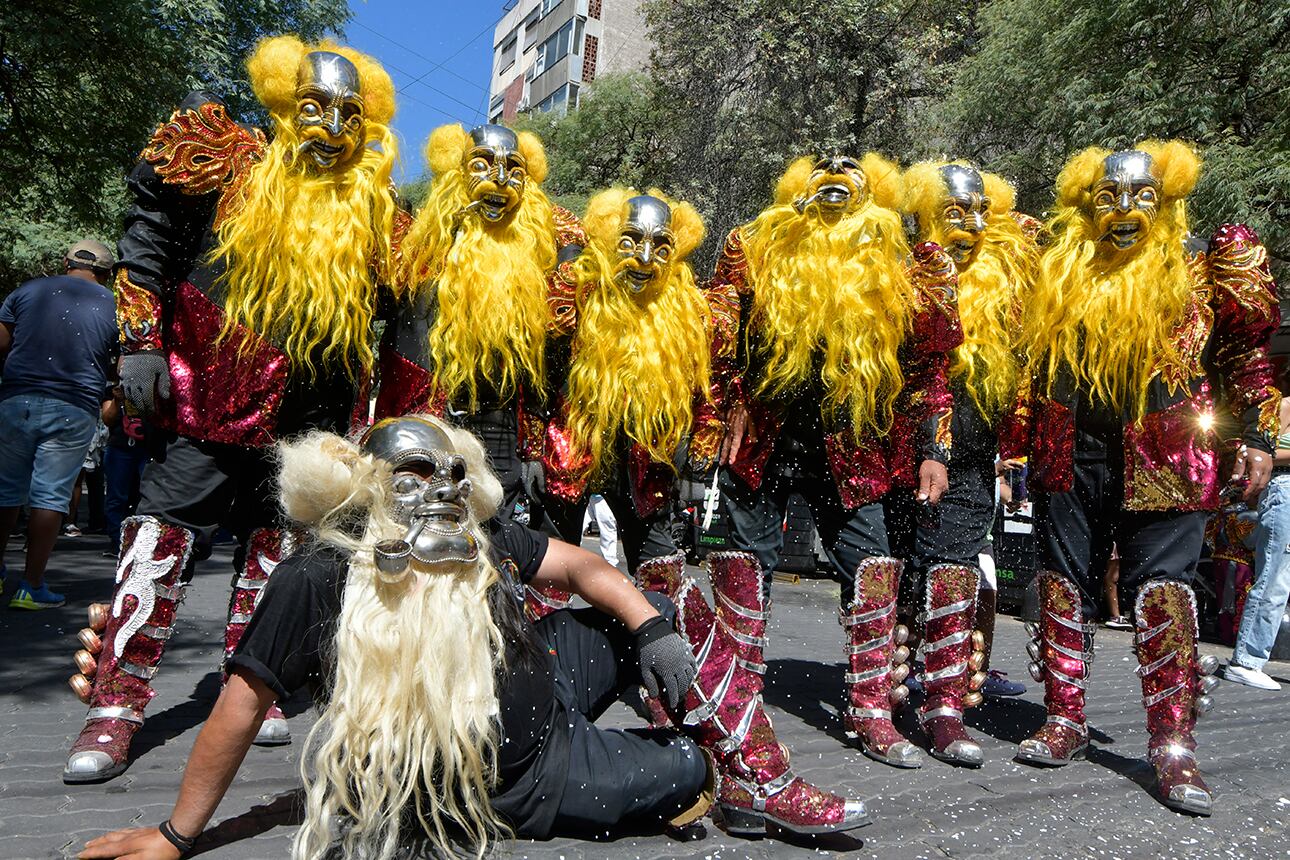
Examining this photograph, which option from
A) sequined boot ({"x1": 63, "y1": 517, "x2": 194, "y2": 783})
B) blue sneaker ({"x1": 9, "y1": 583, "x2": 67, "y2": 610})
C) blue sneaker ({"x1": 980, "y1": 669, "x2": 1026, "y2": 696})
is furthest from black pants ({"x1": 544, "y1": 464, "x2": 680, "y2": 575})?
blue sneaker ({"x1": 9, "y1": 583, "x2": 67, "y2": 610})

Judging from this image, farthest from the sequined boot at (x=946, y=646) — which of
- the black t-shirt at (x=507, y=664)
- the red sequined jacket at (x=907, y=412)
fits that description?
the black t-shirt at (x=507, y=664)

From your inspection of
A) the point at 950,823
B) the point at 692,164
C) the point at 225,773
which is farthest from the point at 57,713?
the point at 692,164

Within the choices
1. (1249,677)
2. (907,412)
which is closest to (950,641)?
(907,412)

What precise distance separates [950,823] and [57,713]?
9.61ft

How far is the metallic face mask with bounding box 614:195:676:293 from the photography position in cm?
326

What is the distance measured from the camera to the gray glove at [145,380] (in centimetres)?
283

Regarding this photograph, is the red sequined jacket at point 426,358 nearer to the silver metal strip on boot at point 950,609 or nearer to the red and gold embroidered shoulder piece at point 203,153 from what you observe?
the red and gold embroidered shoulder piece at point 203,153

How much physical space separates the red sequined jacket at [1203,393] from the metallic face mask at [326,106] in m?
2.61

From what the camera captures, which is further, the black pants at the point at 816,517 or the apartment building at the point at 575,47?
the apartment building at the point at 575,47

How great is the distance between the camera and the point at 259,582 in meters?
3.09

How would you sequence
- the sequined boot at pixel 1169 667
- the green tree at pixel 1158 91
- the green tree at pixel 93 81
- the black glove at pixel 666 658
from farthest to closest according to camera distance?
the green tree at pixel 1158 91 < the green tree at pixel 93 81 < the sequined boot at pixel 1169 667 < the black glove at pixel 666 658

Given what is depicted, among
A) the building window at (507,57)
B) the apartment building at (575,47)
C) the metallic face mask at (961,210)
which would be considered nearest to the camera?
the metallic face mask at (961,210)

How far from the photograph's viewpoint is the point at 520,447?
343 centimetres

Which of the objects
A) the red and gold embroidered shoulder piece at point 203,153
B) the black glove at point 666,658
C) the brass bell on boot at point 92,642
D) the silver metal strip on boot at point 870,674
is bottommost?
the silver metal strip on boot at point 870,674
